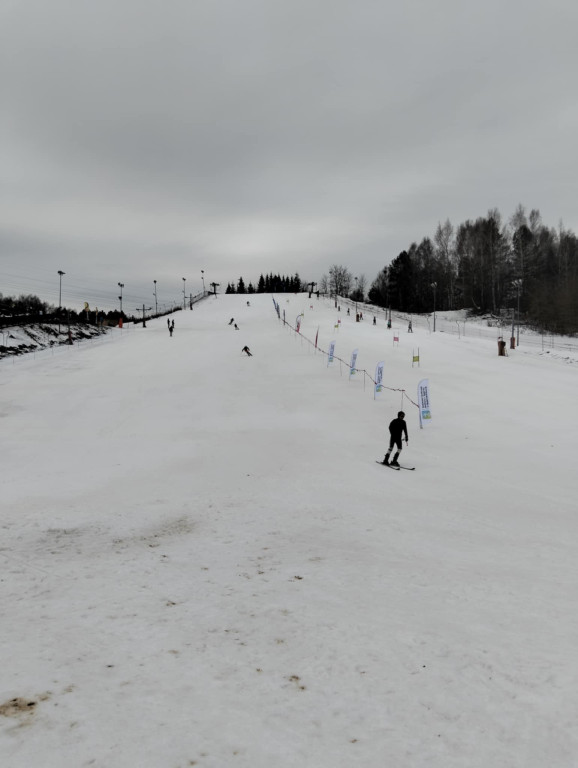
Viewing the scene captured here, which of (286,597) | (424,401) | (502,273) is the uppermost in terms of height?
(502,273)

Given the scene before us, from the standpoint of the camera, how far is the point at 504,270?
85.8 meters

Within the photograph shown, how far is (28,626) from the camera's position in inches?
195

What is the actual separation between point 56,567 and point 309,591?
12.7 ft

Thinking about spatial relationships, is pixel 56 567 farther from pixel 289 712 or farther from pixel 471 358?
pixel 471 358

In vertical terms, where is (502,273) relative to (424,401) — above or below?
above

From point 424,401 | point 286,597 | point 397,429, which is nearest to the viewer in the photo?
point 286,597

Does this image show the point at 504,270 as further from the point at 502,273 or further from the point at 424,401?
the point at 424,401

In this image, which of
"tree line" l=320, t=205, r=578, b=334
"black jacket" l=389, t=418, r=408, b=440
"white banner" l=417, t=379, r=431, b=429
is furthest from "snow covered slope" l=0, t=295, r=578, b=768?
"tree line" l=320, t=205, r=578, b=334

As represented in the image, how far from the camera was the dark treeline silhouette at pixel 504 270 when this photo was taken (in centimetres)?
6991

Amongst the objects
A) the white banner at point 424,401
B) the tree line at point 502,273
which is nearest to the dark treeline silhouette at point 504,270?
the tree line at point 502,273

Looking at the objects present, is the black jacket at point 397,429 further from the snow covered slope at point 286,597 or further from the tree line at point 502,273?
the tree line at point 502,273

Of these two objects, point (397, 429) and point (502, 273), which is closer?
point (397, 429)

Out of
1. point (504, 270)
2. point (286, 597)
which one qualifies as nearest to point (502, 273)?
point (504, 270)

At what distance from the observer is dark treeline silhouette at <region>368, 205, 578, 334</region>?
69912 mm
